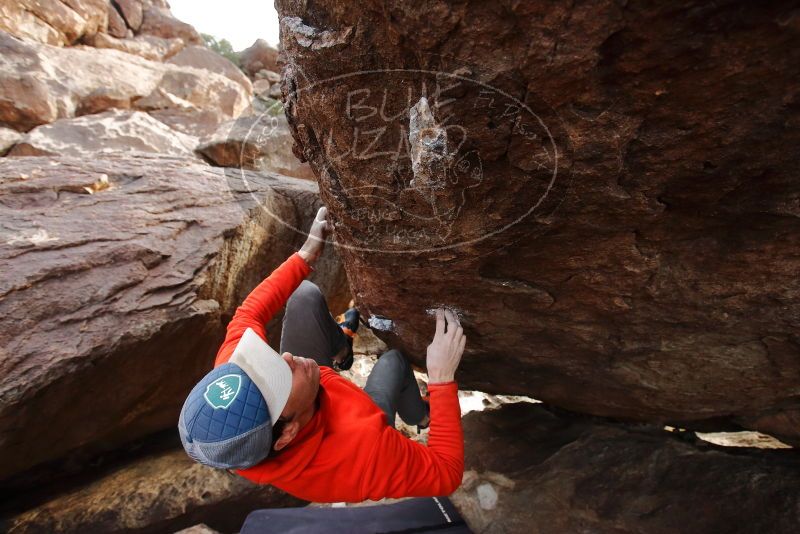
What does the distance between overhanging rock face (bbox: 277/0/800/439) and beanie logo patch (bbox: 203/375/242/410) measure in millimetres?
888

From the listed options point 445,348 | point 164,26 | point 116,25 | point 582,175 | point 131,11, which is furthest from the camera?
point 164,26

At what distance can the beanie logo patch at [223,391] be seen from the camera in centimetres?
162

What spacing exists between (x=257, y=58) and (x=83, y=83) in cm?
986

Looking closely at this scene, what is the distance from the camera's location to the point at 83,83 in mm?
9359

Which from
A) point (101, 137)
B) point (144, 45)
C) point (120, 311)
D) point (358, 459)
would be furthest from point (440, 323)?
point (144, 45)

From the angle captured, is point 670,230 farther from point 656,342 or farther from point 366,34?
point 366,34

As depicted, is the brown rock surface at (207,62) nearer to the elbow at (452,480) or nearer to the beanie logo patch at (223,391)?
the beanie logo patch at (223,391)

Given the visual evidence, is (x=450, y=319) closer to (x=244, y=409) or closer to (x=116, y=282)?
(x=244, y=409)

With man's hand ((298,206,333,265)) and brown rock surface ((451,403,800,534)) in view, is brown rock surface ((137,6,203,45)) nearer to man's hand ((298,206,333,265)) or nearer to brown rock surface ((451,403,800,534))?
man's hand ((298,206,333,265))

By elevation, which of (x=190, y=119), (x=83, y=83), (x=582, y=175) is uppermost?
(x=83, y=83)

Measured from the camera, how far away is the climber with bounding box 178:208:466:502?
1.61m

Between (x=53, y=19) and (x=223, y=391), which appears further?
(x=53, y=19)

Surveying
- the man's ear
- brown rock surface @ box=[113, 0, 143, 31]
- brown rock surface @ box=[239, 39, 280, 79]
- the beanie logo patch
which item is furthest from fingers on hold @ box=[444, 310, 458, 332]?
brown rock surface @ box=[239, 39, 280, 79]

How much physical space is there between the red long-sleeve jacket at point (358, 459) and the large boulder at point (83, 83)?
Answer: 896cm
